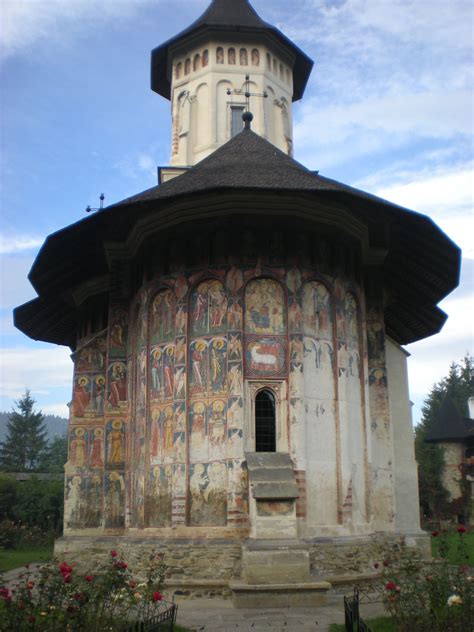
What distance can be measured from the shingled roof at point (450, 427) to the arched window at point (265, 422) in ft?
76.1

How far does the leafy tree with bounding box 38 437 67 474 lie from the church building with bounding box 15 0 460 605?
120ft

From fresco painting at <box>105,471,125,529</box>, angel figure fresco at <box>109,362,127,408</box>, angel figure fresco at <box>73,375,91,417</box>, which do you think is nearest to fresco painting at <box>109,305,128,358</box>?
angel figure fresco at <box>109,362,127,408</box>

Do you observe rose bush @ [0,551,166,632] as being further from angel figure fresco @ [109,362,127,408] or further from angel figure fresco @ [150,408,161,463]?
angel figure fresco @ [109,362,127,408]

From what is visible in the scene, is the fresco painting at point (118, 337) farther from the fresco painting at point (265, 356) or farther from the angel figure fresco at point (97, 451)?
the fresco painting at point (265, 356)

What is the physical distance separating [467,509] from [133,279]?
22581 mm

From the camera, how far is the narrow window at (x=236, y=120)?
21531mm

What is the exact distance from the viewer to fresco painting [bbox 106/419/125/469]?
49.0 feet

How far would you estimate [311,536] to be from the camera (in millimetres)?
12086

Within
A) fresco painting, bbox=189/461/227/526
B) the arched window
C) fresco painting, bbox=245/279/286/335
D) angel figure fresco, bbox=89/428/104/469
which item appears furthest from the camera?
angel figure fresco, bbox=89/428/104/469

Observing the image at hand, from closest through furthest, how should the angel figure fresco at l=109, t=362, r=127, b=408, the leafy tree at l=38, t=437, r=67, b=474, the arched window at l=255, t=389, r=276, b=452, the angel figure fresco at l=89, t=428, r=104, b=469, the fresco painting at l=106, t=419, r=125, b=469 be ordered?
1. the arched window at l=255, t=389, r=276, b=452
2. the fresco painting at l=106, t=419, r=125, b=469
3. the angel figure fresco at l=109, t=362, r=127, b=408
4. the angel figure fresco at l=89, t=428, r=104, b=469
5. the leafy tree at l=38, t=437, r=67, b=474

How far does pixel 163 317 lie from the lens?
45.0 feet

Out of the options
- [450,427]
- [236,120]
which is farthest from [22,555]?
[450,427]

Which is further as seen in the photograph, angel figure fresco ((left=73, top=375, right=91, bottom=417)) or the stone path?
angel figure fresco ((left=73, top=375, right=91, bottom=417))

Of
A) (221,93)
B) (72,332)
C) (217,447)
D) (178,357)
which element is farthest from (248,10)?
(217,447)
